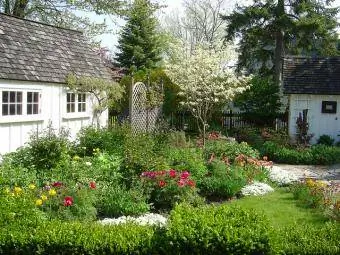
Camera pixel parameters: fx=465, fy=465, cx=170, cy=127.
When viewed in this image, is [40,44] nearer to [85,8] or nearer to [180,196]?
[180,196]

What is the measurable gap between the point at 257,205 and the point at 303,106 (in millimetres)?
14035

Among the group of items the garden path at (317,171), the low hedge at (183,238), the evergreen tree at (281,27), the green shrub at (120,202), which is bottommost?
the garden path at (317,171)

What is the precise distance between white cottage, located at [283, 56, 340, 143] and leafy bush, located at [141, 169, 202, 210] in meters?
14.3

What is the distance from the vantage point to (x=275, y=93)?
26859 mm

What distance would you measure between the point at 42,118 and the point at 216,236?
9.50m

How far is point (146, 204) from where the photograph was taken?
30.3ft

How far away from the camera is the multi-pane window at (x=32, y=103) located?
1340 cm

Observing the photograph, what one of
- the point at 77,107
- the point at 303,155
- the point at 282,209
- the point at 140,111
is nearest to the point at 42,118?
the point at 77,107

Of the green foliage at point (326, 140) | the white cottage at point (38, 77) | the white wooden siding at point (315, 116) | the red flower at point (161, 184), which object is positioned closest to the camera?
the red flower at point (161, 184)

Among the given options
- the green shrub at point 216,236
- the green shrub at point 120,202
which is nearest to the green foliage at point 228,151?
the green shrub at point 120,202

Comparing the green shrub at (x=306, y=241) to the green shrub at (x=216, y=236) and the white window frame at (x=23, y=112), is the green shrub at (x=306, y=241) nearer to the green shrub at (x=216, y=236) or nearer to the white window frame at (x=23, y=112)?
the green shrub at (x=216, y=236)

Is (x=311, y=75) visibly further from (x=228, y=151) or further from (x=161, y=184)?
(x=161, y=184)

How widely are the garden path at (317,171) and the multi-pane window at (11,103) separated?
8487 mm

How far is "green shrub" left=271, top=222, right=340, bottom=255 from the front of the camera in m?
5.59
